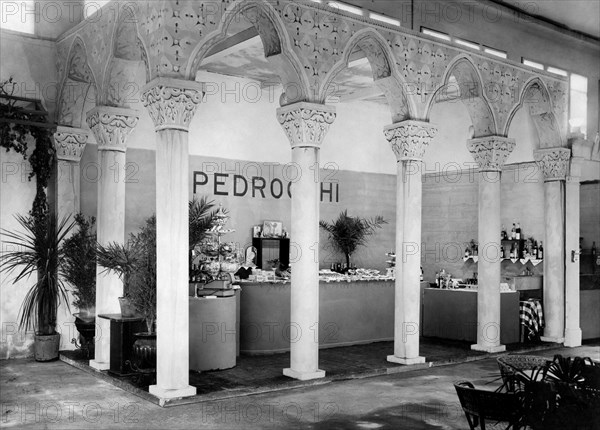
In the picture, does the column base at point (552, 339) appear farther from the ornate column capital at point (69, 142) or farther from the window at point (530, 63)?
the ornate column capital at point (69, 142)

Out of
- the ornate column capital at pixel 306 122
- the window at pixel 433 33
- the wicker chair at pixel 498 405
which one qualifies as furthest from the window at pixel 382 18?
the wicker chair at pixel 498 405

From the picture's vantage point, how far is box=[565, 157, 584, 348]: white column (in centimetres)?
1222

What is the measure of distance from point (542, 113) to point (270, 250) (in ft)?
18.8

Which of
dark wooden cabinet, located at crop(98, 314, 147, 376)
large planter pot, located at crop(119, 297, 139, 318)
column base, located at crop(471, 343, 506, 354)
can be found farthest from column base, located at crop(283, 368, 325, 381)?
column base, located at crop(471, 343, 506, 354)

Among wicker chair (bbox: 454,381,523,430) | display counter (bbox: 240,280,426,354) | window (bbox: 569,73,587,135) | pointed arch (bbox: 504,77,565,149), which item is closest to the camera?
wicker chair (bbox: 454,381,523,430)

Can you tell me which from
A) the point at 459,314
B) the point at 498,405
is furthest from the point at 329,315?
the point at 498,405

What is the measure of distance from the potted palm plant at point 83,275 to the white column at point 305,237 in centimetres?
312

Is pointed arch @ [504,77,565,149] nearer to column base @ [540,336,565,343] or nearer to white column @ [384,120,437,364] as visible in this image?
→ white column @ [384,120,437,364]

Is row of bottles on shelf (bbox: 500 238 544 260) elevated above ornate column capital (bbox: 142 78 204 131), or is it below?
below

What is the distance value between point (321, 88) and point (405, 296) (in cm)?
323

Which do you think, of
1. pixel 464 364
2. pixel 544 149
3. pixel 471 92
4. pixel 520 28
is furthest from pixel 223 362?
pixel 520 28

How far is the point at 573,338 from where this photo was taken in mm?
12094

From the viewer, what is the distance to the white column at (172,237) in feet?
24.5

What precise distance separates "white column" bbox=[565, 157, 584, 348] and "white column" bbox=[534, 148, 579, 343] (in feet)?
0.24
